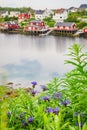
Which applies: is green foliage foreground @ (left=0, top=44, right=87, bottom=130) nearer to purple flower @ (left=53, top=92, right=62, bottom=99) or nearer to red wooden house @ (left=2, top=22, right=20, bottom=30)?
purple flower @ (left=53, top=92, right=62, bottom=99)

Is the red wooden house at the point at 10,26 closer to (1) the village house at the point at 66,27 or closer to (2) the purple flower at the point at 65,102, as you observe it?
(1) the village house at the point at 66,27

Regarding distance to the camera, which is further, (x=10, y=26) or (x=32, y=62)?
(x=10, y=26)

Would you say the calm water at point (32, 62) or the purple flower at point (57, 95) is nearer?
the purple flower at point (57, 95)

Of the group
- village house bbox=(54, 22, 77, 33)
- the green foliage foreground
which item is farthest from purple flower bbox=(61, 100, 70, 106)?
village house bbox=(54, 22, 77, 33)

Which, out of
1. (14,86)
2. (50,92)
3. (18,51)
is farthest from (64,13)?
(50,92)

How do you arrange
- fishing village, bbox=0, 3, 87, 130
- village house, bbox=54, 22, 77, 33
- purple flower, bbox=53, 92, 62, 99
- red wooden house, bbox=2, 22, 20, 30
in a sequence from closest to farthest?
fishing village, bbox=0, 3, 87, 130, purple flower, bbox=53, 92, 62, 99, village house, bbox=54, 22, 77, 33, red wooden house, bbox=2, 22, 20, 30

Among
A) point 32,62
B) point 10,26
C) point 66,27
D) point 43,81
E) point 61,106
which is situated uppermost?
point 61,106

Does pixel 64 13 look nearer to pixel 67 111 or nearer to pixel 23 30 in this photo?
pixel 23 30

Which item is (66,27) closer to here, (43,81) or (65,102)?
(43,81)

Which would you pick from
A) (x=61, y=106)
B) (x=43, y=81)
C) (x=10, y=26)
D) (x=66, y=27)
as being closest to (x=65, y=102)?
(x=61, y=106)

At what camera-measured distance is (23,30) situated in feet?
129

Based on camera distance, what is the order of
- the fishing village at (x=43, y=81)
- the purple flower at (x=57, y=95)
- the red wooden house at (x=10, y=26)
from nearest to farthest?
1. the fishing village at (x=43, y=81)
2. the purple flower at (x=57, y=95)
3. the red wooden house at (x=10, y=26)

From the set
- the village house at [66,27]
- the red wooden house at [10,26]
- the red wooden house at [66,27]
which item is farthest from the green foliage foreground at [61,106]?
the red wooden house at [10,26]

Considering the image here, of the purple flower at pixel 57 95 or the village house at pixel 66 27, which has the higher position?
the purple flower at pixel 57 95
